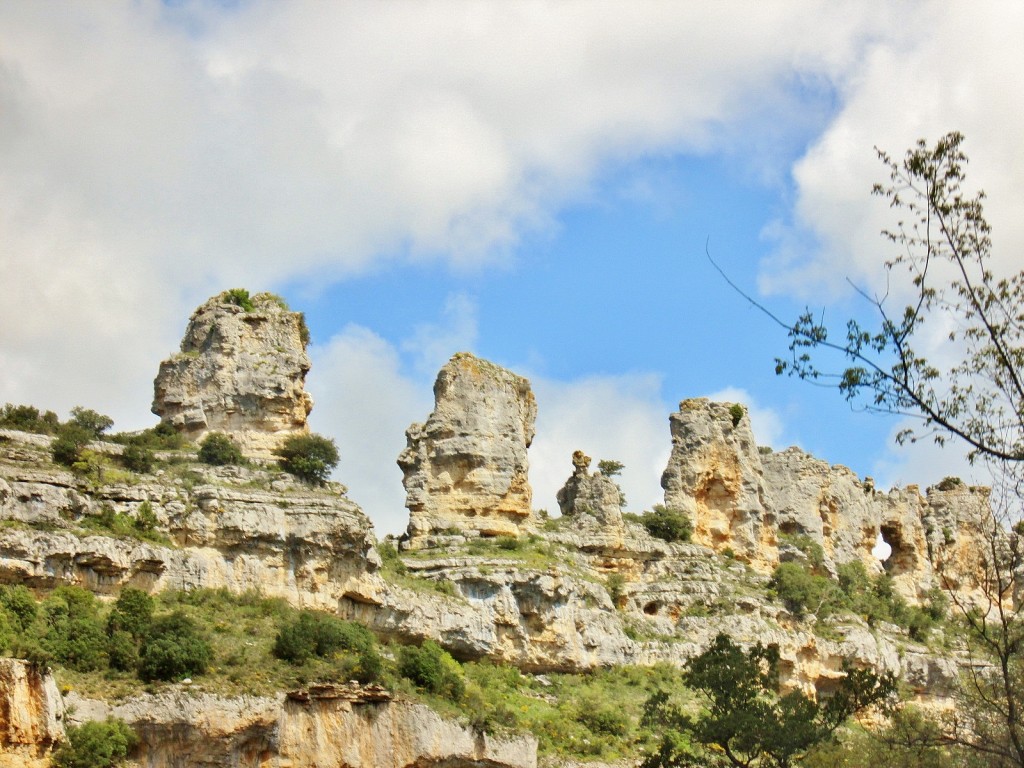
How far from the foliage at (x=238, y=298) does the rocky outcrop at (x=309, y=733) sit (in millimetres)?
19245

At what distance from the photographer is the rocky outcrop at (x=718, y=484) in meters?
66.8

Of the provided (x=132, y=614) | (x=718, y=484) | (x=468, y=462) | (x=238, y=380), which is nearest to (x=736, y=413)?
(x=718, y=484)

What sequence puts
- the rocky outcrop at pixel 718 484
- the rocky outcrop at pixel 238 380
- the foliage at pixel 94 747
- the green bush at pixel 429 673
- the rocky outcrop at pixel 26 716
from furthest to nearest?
the rocky outcrop at pixel 718 484
the rocky outcrop at pixel 238 380
the green bush at pixel 429 673
the foliage at pixel 94 747
the rocky outcrop at pixel 26 716

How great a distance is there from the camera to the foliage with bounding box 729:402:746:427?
228 ft

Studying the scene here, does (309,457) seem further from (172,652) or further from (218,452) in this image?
(172,652)

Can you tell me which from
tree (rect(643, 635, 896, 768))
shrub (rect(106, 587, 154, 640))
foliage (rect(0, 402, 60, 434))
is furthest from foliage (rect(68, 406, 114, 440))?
tree (rect(643, 635, 896, 768))

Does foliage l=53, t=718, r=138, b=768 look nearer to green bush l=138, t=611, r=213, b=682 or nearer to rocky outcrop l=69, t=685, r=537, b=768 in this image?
rocky outcrop l=69, t=685, r=537, b=768

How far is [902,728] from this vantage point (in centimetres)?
3416

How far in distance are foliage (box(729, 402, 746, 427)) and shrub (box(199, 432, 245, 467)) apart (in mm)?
26885

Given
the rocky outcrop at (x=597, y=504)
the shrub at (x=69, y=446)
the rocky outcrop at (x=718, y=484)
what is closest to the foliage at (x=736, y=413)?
the rocky outcrop at (x=718, y=484)

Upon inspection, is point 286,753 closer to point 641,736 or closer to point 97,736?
point 97,736

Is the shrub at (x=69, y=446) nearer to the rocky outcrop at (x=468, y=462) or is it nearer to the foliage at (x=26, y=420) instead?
the foliage at (x=26, y=420)

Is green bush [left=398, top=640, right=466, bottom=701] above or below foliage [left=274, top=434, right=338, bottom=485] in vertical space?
below

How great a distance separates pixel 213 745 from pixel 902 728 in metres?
18.1
